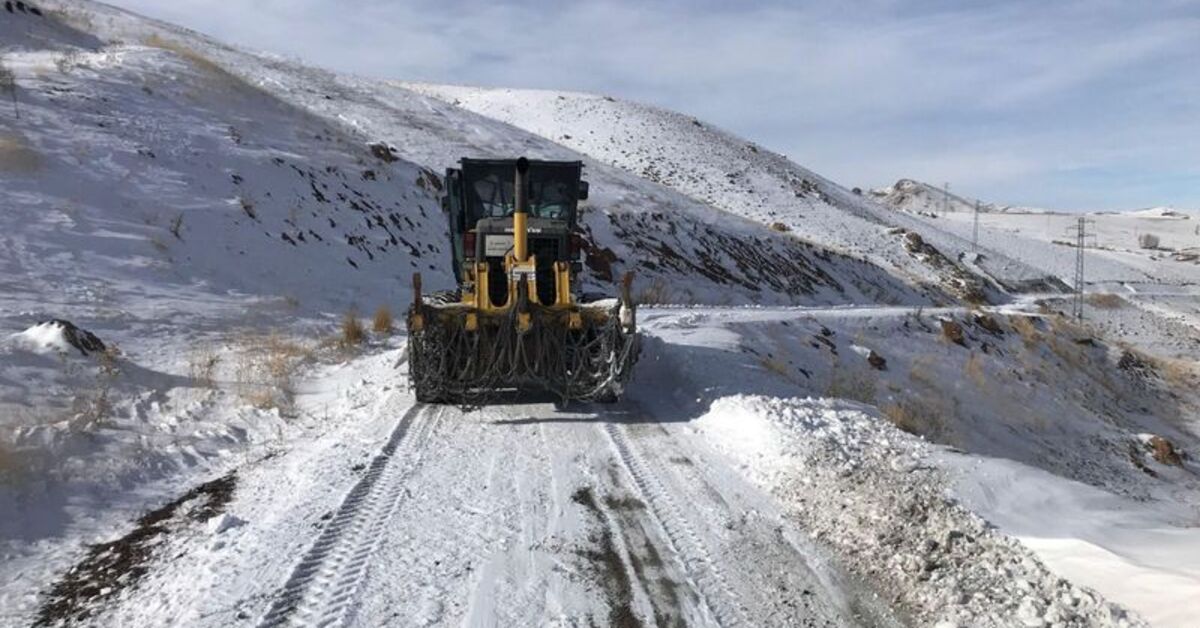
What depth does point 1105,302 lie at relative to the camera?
48.4m

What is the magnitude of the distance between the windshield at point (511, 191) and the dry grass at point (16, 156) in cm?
842

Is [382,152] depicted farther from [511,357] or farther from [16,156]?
[511,357]

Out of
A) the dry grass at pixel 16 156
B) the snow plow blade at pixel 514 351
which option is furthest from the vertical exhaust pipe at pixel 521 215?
the dry grass at pixel 16 156

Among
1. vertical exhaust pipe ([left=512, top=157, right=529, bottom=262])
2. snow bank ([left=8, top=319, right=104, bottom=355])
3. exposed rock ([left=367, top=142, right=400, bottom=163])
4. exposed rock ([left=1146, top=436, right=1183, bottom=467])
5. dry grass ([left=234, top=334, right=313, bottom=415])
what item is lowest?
exposed rock ([left=1146, top=436, right=1183, bottom=467])

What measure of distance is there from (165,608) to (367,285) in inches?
523

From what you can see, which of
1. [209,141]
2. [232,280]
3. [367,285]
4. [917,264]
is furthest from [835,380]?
[917,264]

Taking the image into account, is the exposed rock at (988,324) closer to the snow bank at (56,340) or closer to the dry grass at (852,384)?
the dry grass at (852,384)

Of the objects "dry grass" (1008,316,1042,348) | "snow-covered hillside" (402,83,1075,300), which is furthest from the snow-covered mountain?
"dry grass" (1008,316,1042,348)

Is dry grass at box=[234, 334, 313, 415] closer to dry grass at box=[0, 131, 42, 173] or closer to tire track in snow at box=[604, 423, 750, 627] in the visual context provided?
tire track in snow at box=[604, 423, 750, 627]

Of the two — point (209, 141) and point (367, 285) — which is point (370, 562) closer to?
point (367, 285)

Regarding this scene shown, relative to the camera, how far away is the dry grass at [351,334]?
12836 millimetres

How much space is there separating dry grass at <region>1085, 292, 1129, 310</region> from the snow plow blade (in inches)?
1899

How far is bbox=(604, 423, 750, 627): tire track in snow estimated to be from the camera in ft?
15.0

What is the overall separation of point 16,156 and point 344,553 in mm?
12742
